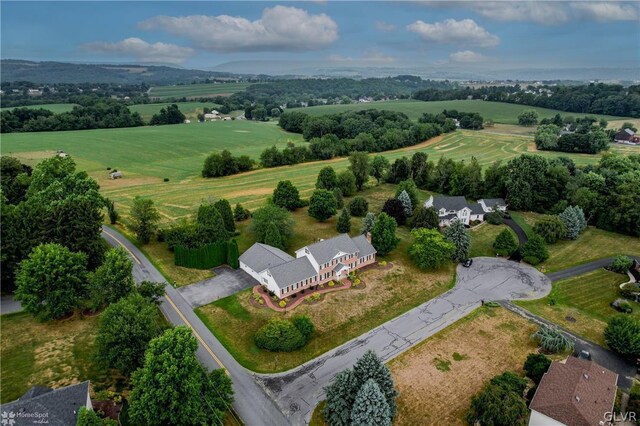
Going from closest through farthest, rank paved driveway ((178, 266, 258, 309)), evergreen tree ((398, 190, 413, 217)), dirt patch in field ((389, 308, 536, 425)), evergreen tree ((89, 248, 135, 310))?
dirt patch in field ((389, 308, 536, 425))
evergreen tree ((89, 248, 135, 310))
paved driveway ((178, 266, 258, 309))
evergreen tree ((398, 190, 413, 217))

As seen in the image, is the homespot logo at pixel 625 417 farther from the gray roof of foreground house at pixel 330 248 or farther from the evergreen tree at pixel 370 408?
the gray roof of foreground house at pixel 330 248

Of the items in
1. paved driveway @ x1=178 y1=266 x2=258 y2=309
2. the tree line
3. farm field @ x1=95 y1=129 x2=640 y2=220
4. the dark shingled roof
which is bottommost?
paved driveway @ x1=178 y1=266 x2=258 y2=309

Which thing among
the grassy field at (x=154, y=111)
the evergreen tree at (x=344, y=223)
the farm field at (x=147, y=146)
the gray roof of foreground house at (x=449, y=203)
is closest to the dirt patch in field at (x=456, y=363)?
the evergreen tree at (x=344, y=223)

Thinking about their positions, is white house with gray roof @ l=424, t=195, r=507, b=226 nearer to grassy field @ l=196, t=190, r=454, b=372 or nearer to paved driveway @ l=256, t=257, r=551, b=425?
paved driveway @ l=256, t=257, r=551, b=425

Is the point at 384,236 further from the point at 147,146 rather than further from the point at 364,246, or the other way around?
the point at 147,146

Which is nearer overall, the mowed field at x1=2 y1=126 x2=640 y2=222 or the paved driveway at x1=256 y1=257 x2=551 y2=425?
the paved driveway at x1=256 y1=257 x2=551 y2=425

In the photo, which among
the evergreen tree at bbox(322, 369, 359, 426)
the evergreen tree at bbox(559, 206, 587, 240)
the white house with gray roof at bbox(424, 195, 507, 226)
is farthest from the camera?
the white house with gray roof at bbox(424, 195, 507, 226)

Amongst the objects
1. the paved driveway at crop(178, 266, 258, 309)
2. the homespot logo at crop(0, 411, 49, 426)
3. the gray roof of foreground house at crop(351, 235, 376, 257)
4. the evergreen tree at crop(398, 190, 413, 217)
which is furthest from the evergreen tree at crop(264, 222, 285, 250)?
the homespot logo at crop(0, 411, 49, 426)
